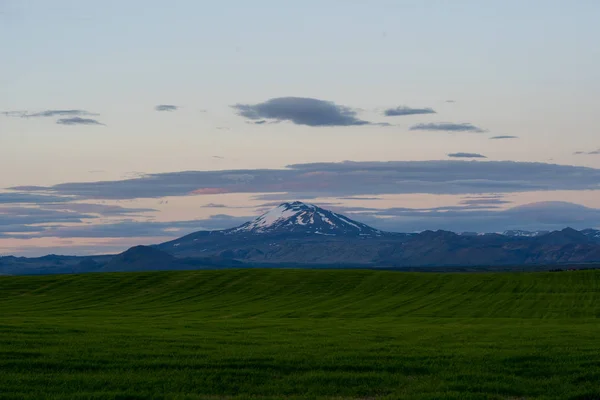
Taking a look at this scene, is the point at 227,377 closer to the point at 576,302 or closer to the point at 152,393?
the point at 152,393

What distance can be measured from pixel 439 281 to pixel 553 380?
291 feet

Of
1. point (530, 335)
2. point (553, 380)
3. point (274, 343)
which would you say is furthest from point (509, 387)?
point (530, 335)

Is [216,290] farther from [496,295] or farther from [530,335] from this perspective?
[530,335]

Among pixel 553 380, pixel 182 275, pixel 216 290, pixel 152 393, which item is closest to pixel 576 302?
pixel 216 290

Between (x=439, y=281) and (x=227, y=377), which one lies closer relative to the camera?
(x=227, y=377)

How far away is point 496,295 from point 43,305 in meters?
56.6

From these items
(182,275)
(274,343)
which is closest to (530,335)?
(274,343)

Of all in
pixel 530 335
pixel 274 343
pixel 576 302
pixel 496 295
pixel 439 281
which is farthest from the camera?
pixel 439 281

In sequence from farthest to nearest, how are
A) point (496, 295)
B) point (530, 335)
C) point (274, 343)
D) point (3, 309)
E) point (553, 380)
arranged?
point (496, 295), point (3, 309), point (530, 335), point (274, 343), point (553, 380)

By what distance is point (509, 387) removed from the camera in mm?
22953

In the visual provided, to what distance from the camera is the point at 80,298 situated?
8919 centimetres

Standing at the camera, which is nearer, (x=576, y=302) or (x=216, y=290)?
(x=576, y=302)

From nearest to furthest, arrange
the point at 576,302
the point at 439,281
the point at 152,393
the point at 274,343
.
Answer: the point at 152,393 < the point at 274,343 < the point at 576,302 < the point at 439,281

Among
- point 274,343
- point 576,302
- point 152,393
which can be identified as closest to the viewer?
point 152,393
